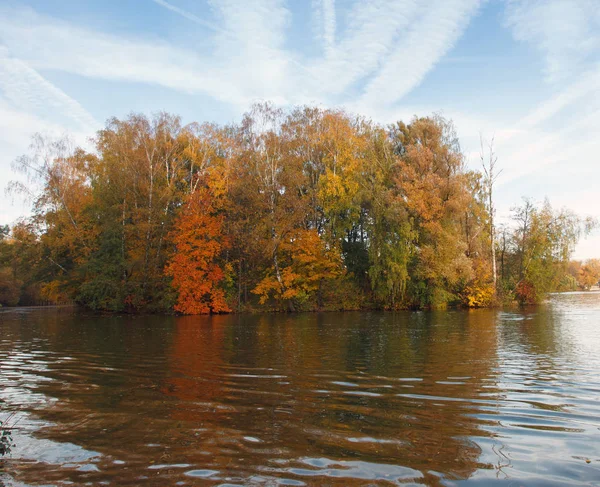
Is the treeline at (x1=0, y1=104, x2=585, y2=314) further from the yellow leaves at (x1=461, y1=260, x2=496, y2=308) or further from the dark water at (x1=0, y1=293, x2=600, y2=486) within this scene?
the dark water at (x1=0, y1=293, x2=600, y2=486)

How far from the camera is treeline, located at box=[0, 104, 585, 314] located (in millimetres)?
40188

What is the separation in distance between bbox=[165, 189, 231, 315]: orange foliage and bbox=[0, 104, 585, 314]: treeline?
0.40 ft

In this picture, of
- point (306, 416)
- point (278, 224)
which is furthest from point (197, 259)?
point (306, 416)

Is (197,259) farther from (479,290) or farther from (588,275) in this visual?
(588,275)

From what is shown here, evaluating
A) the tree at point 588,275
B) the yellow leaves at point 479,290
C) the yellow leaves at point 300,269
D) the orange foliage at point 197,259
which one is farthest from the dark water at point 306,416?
the tree at point 588,275

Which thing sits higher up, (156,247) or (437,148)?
(437,148)

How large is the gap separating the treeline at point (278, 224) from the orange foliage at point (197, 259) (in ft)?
0.40

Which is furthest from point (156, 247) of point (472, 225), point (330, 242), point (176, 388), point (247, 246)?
point (176, 388)

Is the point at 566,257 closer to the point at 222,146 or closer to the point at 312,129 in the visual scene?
the point at 312,129

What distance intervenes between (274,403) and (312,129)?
1538 inches

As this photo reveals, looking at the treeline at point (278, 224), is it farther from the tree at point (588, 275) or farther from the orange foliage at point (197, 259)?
the tree at point (588, 275)

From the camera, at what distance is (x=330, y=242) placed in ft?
145

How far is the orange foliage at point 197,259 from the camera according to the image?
38781 mm

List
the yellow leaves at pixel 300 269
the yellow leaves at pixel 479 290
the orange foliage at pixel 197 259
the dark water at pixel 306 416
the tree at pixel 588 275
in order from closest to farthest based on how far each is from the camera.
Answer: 1. the dark water at pixel 306 416
2. the orange foliage at pixel 197 259
3. the yellow leaves at pixel 300 269
4. the yellow leaves at pixel 479 290
5. the tree at pixel 588 275
